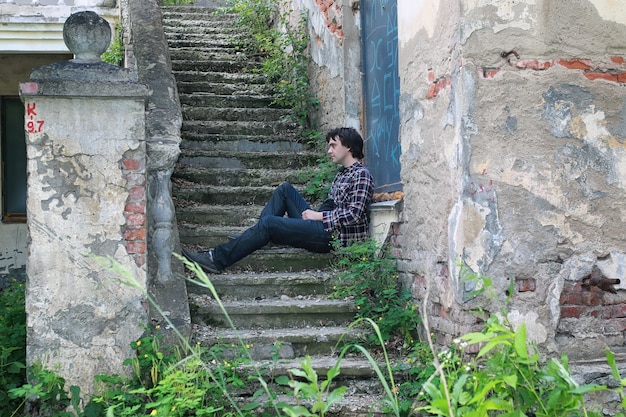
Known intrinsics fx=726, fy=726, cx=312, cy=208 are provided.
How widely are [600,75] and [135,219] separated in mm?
2794

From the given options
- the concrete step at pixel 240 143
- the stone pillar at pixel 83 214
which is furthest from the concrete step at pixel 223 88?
the stone pillar at pixel 83 214

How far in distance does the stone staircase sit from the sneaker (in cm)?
14

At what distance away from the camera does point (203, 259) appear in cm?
530

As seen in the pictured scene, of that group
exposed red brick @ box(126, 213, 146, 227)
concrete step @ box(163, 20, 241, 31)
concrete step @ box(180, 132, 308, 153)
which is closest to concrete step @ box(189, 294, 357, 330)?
exposed red brick @ box(126, 213, 146, 227)

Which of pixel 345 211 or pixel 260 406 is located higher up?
pixel 345 211

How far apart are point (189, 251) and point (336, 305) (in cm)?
118

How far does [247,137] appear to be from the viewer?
291 inches

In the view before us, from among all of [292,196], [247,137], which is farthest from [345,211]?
[247,137]

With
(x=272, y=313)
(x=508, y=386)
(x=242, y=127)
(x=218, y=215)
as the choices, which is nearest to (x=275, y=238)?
(x=272, y=313)

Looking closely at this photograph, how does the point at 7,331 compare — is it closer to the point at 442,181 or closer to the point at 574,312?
the point at 442,181

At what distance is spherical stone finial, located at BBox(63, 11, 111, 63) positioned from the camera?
13.9 ft

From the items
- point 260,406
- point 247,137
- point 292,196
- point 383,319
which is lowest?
point 260,406

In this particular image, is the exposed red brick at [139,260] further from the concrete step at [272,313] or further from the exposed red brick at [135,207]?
the concrete step at [272,313]

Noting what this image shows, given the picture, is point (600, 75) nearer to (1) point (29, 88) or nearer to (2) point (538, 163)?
(2) point (538, 163)
